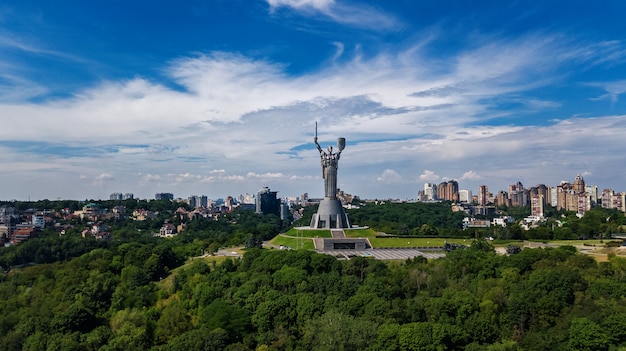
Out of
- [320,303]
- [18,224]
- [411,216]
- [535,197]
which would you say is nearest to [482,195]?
[535,197]

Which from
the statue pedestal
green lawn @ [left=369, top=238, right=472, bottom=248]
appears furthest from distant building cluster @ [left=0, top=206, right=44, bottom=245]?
green lawn @ [left=369, top=238, right=472, bottom=248]

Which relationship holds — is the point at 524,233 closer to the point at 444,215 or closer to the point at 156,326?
the point at 156,326

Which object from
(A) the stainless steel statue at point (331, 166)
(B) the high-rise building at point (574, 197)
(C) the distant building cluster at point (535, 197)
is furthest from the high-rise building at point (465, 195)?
(A) the stainless steel statue at point (331, 166)

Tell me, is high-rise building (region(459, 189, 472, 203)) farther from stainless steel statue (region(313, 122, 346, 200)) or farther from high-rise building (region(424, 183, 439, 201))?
stainless steel statue (region(313, 122, 346, 200))

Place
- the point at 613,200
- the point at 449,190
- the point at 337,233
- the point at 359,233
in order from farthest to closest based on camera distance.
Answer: the point at 449,190 → the point at 613,200 → the point at 359,233 → the point at 337,233

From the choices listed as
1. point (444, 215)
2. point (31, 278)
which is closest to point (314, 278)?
point (31, 278)

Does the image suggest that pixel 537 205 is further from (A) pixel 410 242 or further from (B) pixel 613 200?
(A) pixel 410 242
